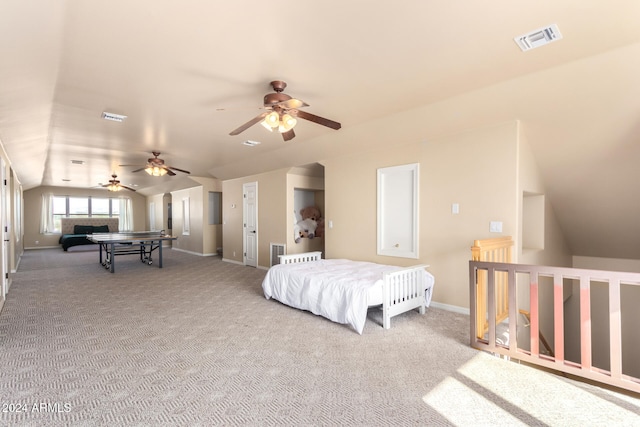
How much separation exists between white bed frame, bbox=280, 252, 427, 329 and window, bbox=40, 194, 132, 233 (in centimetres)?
1361

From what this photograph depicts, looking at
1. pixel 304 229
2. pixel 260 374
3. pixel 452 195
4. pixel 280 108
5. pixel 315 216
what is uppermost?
pixel 280 108

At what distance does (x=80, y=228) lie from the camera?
12227 mm

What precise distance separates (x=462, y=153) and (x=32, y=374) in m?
4.76

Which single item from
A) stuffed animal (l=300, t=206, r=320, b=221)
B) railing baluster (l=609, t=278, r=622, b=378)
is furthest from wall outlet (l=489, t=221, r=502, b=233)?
stuffed animal (l=300, t=206, r=320, b=221)

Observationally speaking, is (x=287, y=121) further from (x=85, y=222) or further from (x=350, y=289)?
(x=85, y=222)

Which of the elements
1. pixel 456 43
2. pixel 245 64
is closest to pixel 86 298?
pixel 245 64

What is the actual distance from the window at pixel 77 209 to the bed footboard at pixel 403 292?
13.6 m

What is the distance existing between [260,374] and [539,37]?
3.30m

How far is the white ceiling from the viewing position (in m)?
2.08

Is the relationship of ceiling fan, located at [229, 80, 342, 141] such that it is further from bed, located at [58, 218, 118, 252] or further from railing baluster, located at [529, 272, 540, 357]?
bed, located at [58, 218, 118, 252]

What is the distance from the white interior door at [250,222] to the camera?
7535 millimetres

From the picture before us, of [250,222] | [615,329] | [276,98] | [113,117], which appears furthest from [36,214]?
[615,329]

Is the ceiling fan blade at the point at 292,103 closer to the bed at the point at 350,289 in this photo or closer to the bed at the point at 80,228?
the bed at the point at 350,289

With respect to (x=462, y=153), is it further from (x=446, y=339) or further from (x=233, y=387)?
(x=233, y=387)
